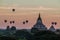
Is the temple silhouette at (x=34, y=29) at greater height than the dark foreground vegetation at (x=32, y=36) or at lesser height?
greater

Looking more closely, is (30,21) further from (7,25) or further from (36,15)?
(7,25)

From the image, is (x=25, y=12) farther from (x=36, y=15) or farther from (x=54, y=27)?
(x=54, y=27)

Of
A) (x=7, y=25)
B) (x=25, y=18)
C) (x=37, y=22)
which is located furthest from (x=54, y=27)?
(x=7, y=25)

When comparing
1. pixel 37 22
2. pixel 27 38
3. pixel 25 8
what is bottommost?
pixel 27 38

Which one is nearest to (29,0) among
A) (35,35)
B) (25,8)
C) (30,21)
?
(25,8)

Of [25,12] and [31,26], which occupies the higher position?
[25,12]

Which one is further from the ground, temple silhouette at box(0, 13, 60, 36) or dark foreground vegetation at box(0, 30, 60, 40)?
temple silhouette at box(0, 13, 60, 36)
